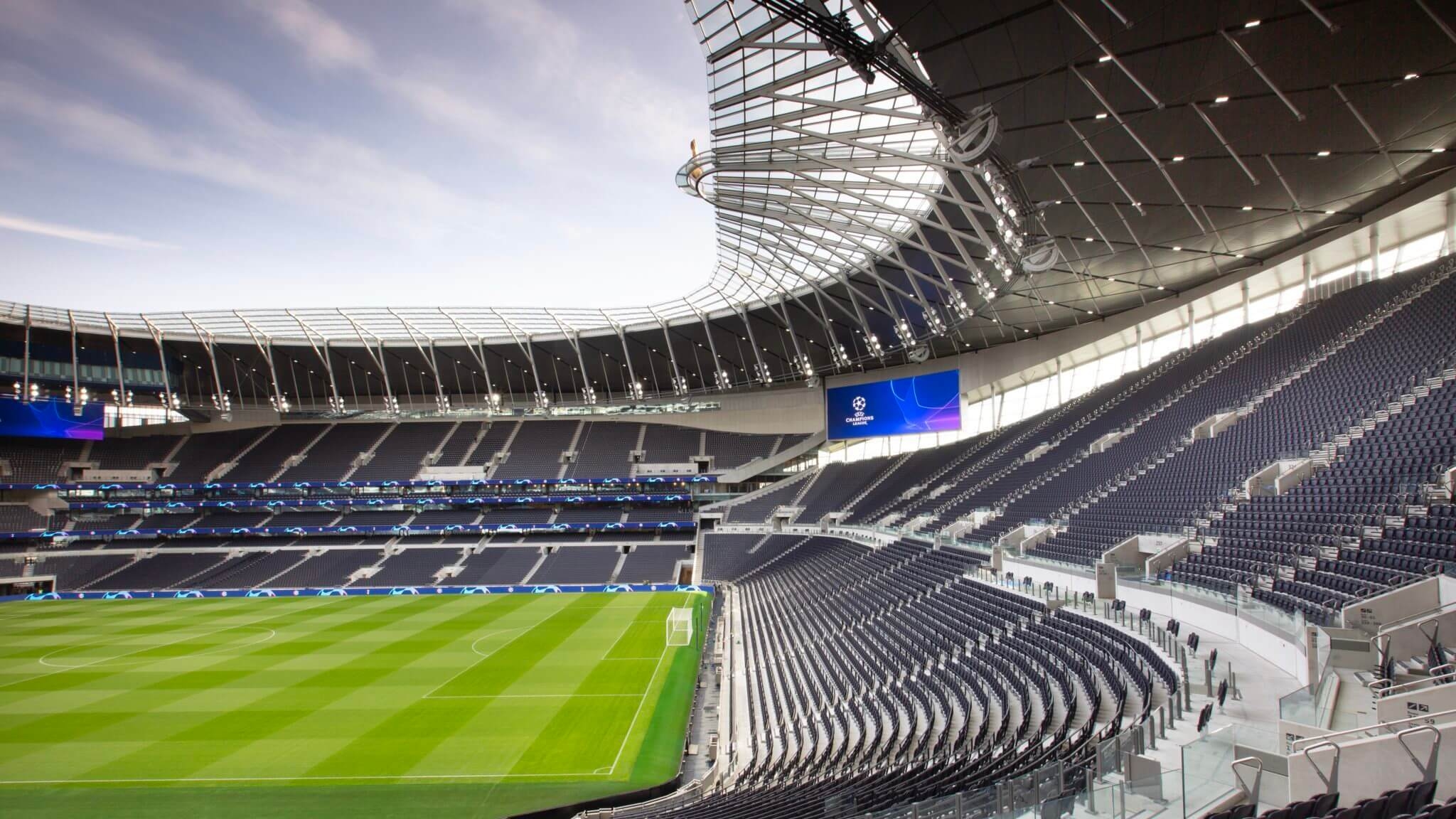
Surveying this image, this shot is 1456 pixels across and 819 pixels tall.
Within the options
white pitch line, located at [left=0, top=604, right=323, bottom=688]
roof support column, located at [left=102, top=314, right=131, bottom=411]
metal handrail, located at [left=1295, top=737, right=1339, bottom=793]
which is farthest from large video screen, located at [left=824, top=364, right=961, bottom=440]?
roof support column, located at [left=102, top=314, right=131, bottom=411]

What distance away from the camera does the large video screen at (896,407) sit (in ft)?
146

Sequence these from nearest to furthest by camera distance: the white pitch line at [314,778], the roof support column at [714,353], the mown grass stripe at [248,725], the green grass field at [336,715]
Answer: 1. the green grass field at [336,715]
2. the white pitch line at [314,778]
3. the mown grass stripe at [248,725]
4. the roof support column at [714,353]

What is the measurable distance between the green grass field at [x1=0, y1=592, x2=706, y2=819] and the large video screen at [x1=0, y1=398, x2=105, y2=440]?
85.5 ft

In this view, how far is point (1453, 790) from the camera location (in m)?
6.36

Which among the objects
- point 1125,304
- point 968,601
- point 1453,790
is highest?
point 1125,304

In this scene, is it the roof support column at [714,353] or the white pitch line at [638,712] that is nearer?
the white pitch line at [638,712]

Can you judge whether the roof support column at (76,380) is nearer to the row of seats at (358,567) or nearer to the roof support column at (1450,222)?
the row of seats at (358,567)

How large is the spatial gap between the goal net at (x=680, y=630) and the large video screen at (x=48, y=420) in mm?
51163

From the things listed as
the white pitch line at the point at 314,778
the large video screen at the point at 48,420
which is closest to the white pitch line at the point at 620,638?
the white pitch line at the point at 314,778

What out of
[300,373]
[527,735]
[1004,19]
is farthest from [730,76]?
[300,373]

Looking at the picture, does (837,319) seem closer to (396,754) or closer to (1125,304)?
(1125,304)

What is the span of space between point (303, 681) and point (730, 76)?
74.4 ft

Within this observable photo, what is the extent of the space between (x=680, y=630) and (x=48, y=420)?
53567 millimetres

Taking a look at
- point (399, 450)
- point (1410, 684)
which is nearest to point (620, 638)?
point (1410, 684)
